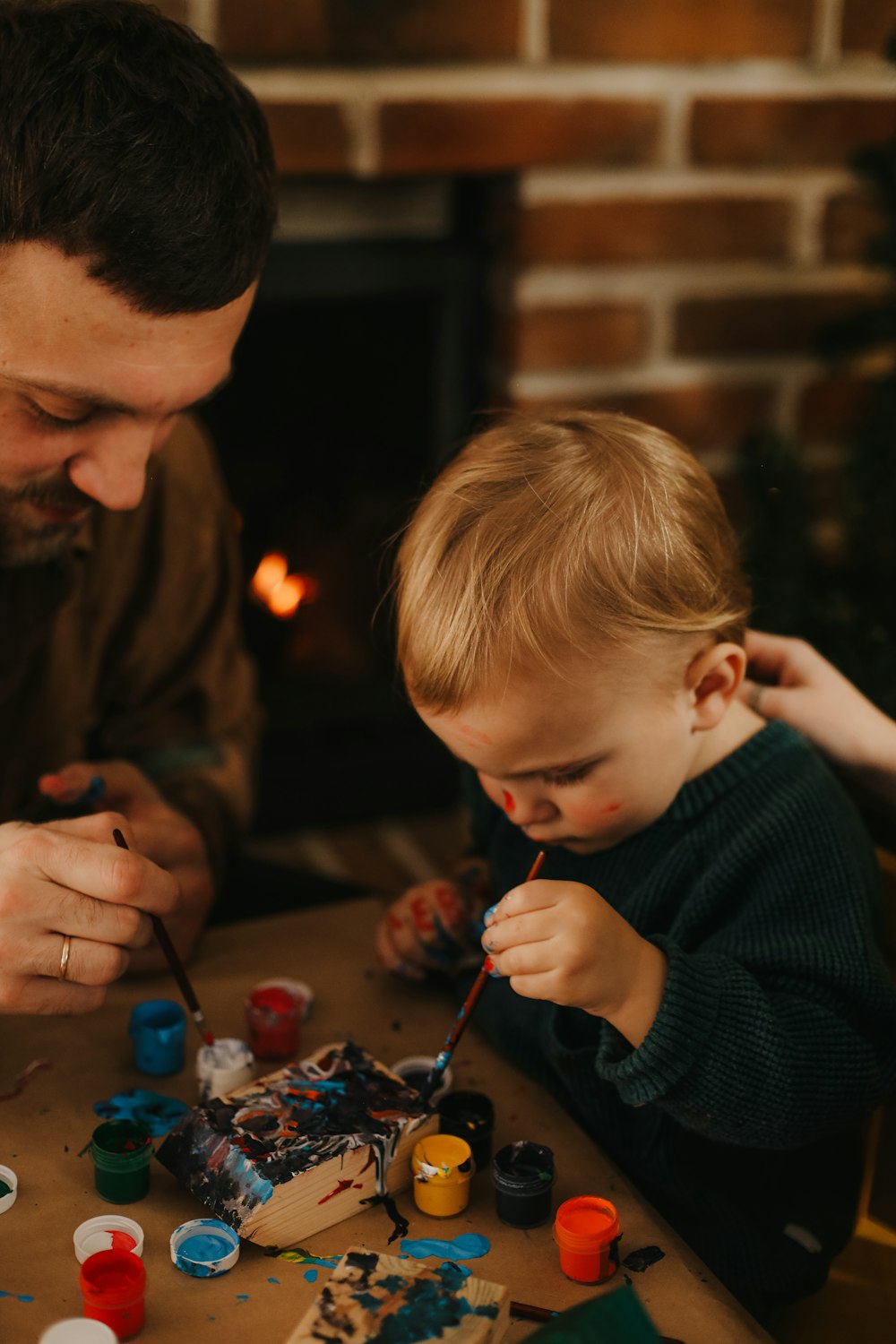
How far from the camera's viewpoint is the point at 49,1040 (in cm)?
107

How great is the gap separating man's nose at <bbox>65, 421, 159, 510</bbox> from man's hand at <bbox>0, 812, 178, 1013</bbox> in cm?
29

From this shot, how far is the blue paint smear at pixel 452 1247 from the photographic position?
85 cm

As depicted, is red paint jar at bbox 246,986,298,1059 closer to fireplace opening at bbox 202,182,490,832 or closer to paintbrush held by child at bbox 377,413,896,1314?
paintbrush held by child at bbox 377,413,896,1314

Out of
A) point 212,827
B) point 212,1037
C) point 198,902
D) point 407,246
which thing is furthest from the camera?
point 407,246

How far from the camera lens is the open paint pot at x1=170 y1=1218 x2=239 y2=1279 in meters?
0.83

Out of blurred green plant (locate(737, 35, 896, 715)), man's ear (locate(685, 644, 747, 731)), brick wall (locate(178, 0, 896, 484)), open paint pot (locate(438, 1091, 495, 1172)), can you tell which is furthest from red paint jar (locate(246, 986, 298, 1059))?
brick wall (locate(178, 0, 896, 484))

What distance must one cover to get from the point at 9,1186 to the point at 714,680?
597 mm

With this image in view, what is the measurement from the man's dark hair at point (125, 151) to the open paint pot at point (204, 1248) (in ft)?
2.12

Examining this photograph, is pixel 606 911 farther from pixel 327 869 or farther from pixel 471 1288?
pixel 327 869

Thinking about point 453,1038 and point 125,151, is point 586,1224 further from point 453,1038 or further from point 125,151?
point 125,151

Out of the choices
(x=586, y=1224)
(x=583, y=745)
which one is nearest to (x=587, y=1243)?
(x=586, y=1224)

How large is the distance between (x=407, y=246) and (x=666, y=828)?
1045 millimetres

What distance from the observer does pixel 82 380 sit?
1082mm

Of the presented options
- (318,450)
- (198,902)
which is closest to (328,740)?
(318,450)
